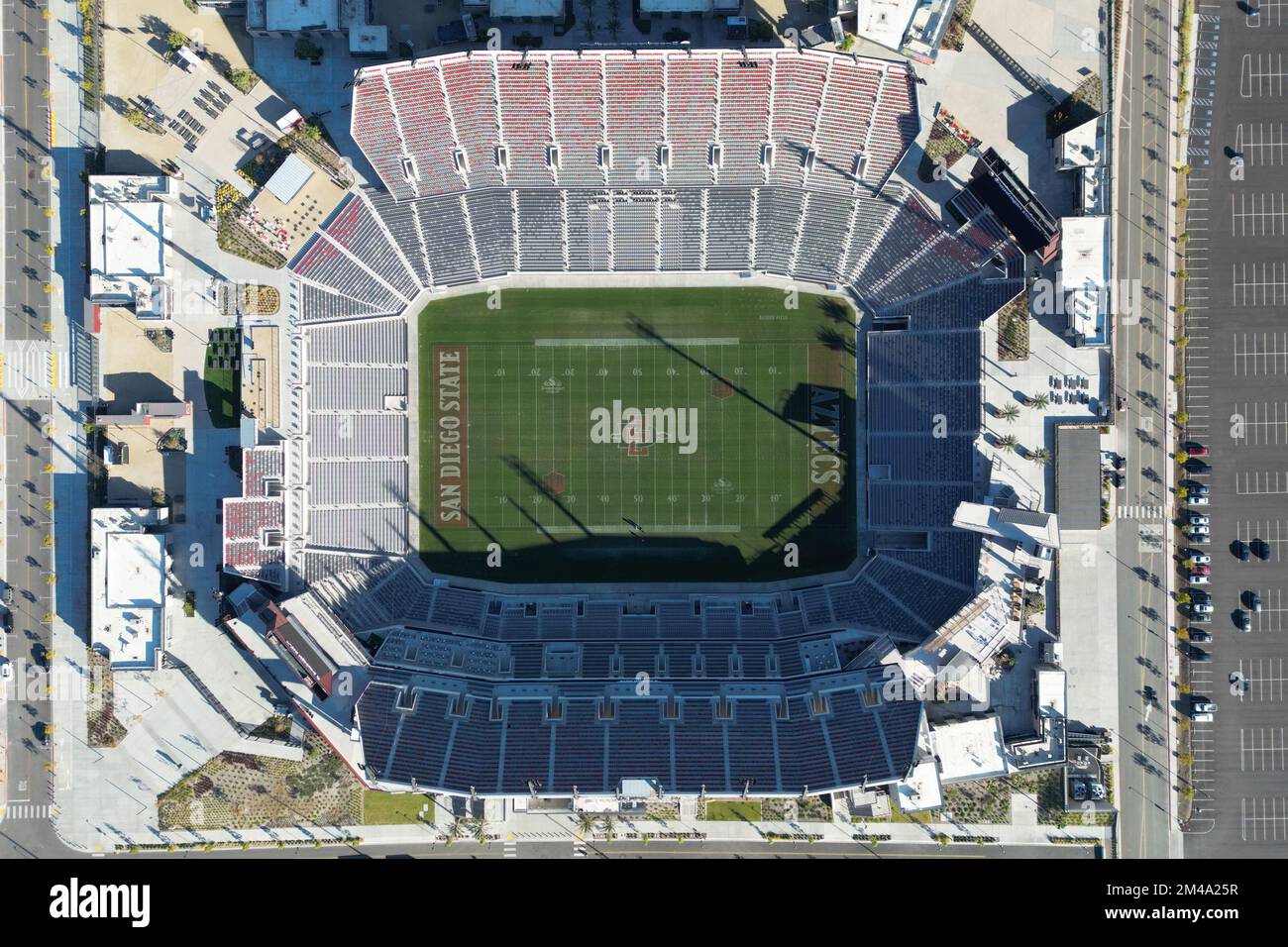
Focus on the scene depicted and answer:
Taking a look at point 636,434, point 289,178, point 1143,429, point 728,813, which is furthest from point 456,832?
point 1143,429

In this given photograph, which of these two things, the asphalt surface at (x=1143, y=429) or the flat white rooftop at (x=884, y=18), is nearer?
the flat white rooftop at (x=884, y=18)

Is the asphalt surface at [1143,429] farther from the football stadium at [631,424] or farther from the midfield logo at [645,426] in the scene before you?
the midfield logo at [645,426]

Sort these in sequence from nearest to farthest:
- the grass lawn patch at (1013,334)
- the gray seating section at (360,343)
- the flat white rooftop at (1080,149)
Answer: the flat white rooftop at (1080,149), the grass lawn patch at (1013,334), the gray seating section at (360,343)

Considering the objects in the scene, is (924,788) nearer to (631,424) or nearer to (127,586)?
(631,424)

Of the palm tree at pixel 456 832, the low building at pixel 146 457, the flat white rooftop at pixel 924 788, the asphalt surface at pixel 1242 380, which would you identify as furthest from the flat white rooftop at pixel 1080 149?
the low building at pixel 146 457

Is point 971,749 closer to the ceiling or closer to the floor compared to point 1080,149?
closer to the floor
